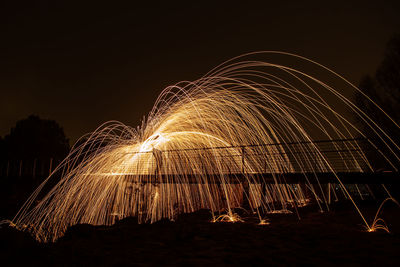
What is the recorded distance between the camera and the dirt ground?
3.82 m

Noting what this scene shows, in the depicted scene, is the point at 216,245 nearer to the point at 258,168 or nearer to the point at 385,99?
the point at 258,168

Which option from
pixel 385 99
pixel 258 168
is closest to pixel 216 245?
pixel 258 168

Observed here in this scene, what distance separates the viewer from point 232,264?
369 cm

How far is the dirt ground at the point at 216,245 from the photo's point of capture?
12.5 feet

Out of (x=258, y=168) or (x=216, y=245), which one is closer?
(x=216, y=245)

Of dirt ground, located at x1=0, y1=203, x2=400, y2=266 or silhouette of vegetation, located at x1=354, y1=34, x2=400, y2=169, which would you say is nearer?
dirt ground, located at x1=0, y1=203, x2=400, y2=266

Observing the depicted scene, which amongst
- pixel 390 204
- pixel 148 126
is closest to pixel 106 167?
pixel 148 126

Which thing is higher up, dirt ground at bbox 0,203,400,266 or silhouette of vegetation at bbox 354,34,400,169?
silhouette of vegetation at bbox 354,34,400,169

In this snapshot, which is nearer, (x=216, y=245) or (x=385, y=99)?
(x=216, y=245)

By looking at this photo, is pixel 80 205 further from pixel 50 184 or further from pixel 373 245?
pixel 373 245

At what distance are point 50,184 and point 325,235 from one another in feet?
43.2

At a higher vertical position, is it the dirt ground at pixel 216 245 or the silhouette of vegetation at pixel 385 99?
the silhouette of vegetation at pixel 385 99

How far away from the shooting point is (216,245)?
187 inches

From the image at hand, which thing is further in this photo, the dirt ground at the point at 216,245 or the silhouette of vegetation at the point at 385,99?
the silhouette of vegetation at the point at 385,99
